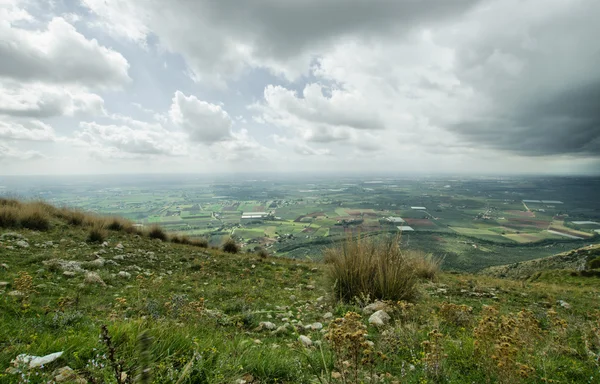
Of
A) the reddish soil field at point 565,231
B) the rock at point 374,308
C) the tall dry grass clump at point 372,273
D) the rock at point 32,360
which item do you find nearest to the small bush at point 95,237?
the tall dry grass clump at point 372,273

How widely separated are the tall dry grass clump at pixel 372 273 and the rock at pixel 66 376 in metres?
3.92

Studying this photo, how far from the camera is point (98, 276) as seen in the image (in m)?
4.96

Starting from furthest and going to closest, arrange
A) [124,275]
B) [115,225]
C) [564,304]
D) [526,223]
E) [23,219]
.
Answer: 1. [526,223]
2. [115,225]
3. [23,219]
4. [564,304]
5. [124,275]

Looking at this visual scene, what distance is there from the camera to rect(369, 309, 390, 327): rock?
3.65 m

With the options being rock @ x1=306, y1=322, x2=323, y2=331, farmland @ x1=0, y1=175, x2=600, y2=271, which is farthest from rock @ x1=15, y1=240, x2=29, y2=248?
rock @ x1=306, y1=322, x2=323, y2=331

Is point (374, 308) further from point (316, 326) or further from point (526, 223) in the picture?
point (526, 223)

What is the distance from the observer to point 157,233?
37.6 feet

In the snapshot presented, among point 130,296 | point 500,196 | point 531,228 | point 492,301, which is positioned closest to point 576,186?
point 500,196

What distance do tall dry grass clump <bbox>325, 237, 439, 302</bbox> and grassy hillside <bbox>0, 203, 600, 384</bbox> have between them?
39cm

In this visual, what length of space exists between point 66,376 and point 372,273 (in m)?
Answer: 4.75

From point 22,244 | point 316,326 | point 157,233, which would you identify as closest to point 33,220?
point 22,244

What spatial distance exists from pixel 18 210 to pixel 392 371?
486 inches

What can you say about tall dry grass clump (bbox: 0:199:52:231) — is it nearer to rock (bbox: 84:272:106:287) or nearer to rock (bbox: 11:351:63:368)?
rock (bbox: 84:272:106:287)

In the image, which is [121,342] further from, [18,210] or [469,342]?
[18,210]
